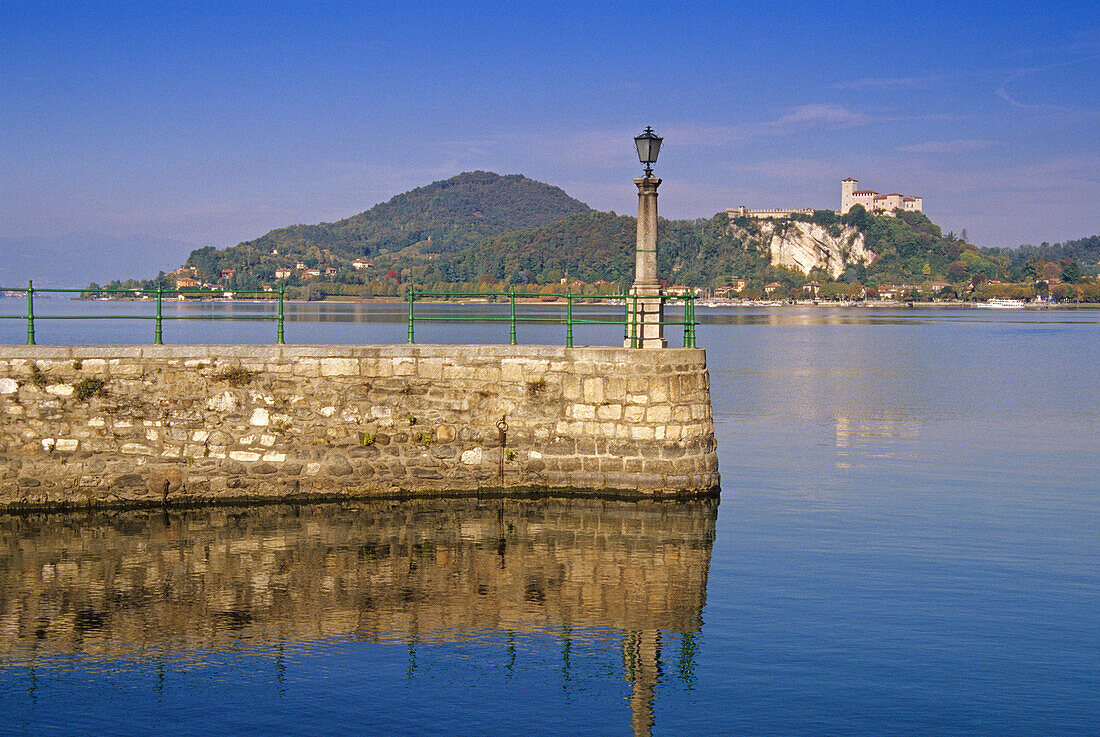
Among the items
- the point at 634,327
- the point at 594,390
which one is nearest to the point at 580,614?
the point at 594,390

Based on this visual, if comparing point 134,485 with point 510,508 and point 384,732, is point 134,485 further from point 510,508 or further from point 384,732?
point 384,732

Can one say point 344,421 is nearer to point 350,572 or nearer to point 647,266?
point 350,572

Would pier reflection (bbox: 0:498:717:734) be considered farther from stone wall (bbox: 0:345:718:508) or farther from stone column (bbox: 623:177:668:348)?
stone column (bbox: 623:177:668:348)

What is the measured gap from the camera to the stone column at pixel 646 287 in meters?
14.7

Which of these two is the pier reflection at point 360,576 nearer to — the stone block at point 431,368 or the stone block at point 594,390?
the stone block at point 594,390

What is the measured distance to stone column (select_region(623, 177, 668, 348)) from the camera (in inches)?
580

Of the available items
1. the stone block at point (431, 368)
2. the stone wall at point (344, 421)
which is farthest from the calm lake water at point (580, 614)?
the stone block at point (431, 368)

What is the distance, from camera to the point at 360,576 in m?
11.2

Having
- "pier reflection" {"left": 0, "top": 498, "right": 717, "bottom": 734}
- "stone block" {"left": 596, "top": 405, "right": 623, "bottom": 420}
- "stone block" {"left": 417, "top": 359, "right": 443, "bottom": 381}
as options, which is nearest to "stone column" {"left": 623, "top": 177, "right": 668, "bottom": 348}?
"stone block" {"left": 596, "top": 405, "right": 623, "bottom": 420}

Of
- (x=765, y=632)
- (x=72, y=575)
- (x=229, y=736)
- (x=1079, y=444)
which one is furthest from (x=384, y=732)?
(x=1079, y=444)

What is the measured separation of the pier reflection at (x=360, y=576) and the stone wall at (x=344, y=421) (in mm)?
426

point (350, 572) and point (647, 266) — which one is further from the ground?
point (647, 266)

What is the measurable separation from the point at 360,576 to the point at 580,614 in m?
2.60

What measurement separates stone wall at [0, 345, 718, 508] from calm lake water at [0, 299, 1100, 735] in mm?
474
